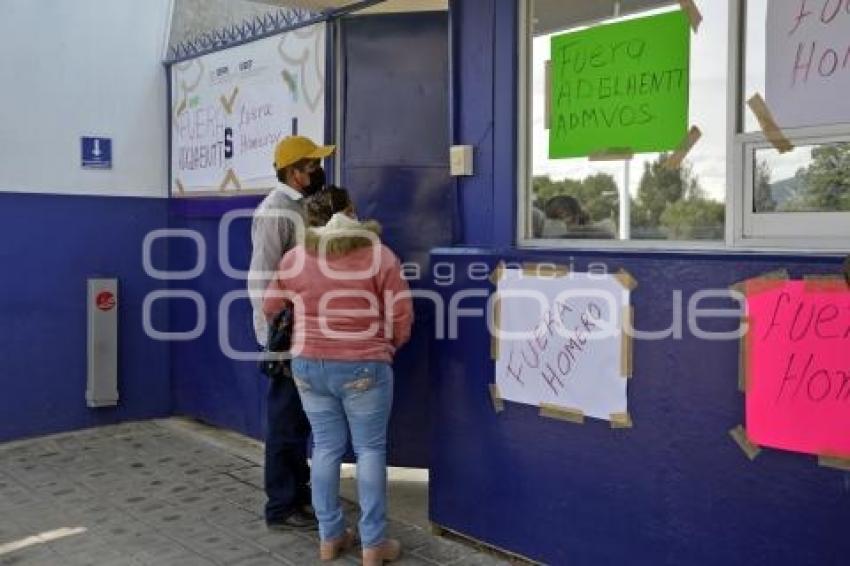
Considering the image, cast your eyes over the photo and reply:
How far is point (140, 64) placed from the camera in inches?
246

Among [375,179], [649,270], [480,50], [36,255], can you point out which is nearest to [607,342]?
[649,270]

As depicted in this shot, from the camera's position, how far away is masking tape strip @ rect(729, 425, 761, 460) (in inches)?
116

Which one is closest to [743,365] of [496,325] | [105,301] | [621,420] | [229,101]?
[621,420]

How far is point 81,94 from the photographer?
5.96 meters

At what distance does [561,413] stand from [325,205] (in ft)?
4.30

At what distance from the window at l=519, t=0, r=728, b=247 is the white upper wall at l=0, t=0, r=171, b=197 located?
11.5ft

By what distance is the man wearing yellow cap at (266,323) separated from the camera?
13.4 feet

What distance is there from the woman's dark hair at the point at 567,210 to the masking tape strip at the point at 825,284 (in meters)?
0.98

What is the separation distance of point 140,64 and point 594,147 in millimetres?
3966

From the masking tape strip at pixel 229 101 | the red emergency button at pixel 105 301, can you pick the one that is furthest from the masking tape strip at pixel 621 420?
the red emergency button at pixel 105 301

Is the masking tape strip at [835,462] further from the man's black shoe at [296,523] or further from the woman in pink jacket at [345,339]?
the man's black shoe at [296,523]

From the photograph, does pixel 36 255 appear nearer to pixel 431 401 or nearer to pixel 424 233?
pixel 424 233

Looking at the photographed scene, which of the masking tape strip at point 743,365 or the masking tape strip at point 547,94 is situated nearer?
the masking tape strip at point 743,365

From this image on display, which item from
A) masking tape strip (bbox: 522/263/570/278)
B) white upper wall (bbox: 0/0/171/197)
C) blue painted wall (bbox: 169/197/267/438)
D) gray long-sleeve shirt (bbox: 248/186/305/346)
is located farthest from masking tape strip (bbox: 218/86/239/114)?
masking tape strip (bbox: 522/263/570/278)
